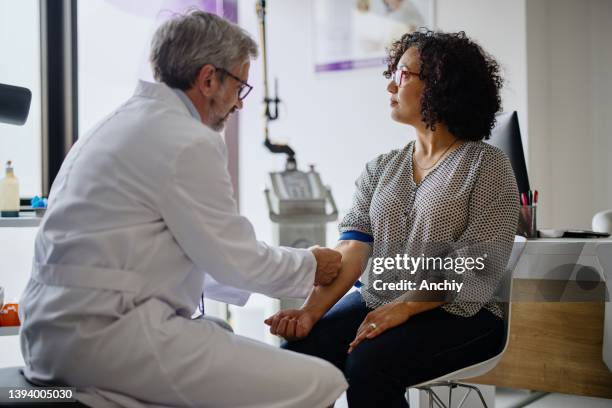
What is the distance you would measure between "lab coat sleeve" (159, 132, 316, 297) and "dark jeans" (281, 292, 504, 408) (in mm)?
300

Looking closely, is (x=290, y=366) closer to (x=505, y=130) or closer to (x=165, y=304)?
(x=165, y=304)

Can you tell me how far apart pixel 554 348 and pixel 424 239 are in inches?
52.4

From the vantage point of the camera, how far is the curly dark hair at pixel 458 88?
173cm

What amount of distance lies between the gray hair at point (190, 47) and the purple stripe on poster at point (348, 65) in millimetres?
2741

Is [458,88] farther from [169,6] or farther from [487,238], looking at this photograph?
[169,6]

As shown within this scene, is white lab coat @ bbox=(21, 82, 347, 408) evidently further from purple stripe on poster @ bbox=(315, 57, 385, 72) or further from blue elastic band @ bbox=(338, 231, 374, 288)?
purple stripe on poster @ bbox=(315, 57, 385, 72)

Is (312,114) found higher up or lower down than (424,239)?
higher up

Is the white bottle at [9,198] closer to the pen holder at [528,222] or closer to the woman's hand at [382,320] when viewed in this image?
the woman's hand at [382,320]

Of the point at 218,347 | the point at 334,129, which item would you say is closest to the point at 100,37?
the point at 334,129

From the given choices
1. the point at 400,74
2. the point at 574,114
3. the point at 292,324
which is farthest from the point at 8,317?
the point at 574,114

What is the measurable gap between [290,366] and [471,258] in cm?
56

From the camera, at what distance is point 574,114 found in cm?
388

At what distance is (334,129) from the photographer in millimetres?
4297

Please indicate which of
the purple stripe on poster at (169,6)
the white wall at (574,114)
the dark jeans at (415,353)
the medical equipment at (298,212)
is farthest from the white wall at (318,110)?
the dark jeans at (415,353)
